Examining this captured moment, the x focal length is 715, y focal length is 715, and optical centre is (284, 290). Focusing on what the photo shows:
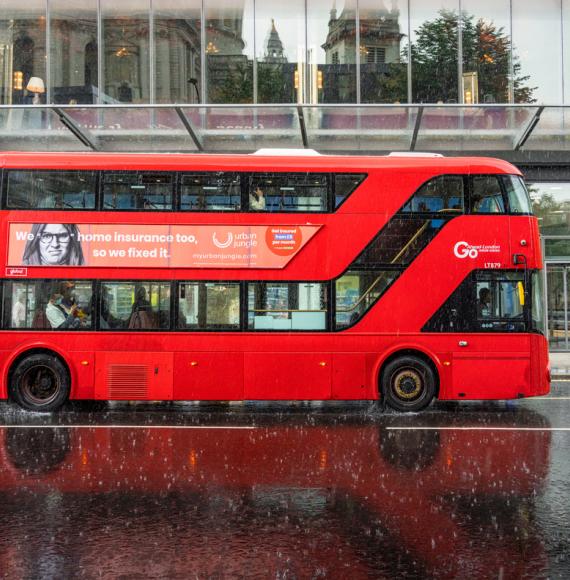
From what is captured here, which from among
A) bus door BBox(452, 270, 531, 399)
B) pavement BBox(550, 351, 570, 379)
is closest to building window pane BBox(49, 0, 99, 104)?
bus door BBox(452, 270, 531, 399)

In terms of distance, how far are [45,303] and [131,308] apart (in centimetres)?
141

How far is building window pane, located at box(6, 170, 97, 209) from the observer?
38.5 ft

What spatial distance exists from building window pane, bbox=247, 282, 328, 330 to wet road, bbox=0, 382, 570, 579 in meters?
1.79

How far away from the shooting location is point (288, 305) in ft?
38.6

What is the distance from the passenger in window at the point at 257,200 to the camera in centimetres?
1182

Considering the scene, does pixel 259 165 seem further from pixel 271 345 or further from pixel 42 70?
pixel 42 70

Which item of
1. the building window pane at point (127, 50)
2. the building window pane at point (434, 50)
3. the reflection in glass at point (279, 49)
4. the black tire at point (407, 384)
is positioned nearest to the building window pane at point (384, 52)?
the building window pane at point (434, 50)

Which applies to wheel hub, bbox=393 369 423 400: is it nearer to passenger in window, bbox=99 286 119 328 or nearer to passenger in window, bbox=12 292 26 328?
passenger in window, bbox=99 286 119 328

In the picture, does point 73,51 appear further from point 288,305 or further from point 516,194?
point 516,194

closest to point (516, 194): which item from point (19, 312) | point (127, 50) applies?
point (19, 312)

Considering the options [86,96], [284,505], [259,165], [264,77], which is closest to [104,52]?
[86,96]

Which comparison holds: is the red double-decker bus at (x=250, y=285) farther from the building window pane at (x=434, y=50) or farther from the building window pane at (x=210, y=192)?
the building window pane at (x=434, y=50)

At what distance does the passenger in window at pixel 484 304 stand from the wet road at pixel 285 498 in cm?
187

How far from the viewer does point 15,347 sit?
1171cm
